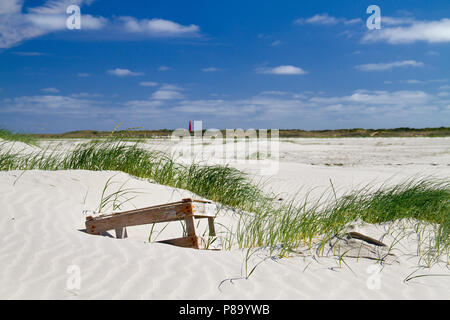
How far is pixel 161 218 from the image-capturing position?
434 centimetres

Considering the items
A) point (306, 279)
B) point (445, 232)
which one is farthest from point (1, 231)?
point (445, 232)

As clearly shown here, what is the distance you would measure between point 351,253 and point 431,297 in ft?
3.17

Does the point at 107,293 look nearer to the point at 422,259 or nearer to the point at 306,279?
the point at 306,279

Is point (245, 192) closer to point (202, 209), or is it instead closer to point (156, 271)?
point (202, 209)

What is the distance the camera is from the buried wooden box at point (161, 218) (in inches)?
168

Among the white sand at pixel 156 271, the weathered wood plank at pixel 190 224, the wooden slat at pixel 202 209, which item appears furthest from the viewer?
the wooden slat at pixel 202 209

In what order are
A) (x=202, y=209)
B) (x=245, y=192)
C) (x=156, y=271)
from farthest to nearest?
(x=245, y=192) → (x=202, y=209) → (x=156, y=271)

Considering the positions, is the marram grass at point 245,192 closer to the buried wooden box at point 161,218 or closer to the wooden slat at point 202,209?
the wooden slat at point 202,209

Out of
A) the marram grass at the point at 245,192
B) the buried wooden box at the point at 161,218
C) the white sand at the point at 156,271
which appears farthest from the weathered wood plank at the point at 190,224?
the marram grass at the point at 245,192

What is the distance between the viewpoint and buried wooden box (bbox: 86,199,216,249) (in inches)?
168

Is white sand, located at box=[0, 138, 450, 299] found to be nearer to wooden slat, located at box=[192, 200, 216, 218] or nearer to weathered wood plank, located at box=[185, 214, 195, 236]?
weathered wood plank, located at box=[185, 214, 195, 236]

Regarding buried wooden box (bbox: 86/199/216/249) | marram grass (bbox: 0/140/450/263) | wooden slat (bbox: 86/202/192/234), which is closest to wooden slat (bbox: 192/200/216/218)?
buried wooden box (bbox: 86/199/216/249)

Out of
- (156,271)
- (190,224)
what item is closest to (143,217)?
(190,224)
